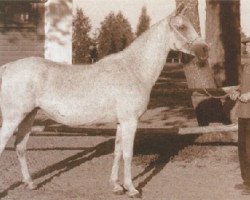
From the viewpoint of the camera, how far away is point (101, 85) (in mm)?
6406

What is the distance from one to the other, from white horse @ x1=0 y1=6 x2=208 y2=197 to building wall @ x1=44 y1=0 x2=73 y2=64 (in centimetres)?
838

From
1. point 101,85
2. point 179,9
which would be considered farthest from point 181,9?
point 101,85

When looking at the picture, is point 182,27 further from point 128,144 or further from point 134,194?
point 134,194

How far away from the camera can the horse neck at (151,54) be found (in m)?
6.55

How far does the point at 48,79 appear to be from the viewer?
6.44m

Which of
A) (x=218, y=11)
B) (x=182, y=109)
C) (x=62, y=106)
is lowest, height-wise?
(x=182, y=109)

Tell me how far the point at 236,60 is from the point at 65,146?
13.7 ft

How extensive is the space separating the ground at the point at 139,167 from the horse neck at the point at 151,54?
1.54 meters

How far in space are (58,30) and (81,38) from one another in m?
16.6

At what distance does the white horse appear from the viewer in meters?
6.36

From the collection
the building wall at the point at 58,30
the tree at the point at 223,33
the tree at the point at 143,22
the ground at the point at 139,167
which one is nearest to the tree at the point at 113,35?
the building wall at the point at 58,30

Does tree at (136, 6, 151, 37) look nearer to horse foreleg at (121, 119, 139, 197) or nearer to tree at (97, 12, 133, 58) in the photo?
tree at (97, 12, 133, 58)

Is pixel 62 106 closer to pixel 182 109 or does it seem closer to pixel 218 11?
pixel 218 11

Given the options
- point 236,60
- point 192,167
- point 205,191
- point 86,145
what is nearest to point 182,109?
point 236,60
